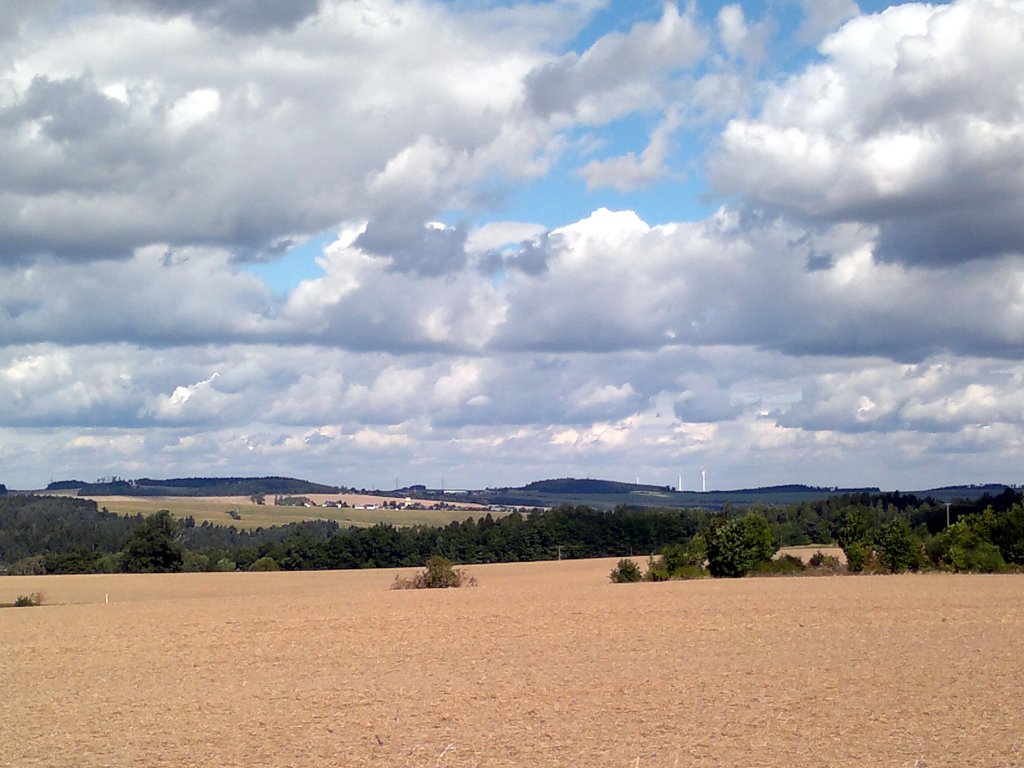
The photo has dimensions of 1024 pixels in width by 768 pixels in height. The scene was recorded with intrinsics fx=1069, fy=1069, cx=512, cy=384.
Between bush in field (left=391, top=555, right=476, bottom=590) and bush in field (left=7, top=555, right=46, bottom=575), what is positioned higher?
bush in field (left=391, top=555, right=476, bottom=590)

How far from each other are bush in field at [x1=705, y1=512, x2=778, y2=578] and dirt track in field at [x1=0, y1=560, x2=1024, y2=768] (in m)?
16.9

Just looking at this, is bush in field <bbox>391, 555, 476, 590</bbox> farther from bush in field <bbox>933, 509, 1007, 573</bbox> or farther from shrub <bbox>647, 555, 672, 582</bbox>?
bush in field <bbox>933, 509, 1007, 573</bbox>

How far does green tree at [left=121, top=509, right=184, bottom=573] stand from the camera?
98500mm

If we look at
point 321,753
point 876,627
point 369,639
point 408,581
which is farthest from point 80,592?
point 321,753

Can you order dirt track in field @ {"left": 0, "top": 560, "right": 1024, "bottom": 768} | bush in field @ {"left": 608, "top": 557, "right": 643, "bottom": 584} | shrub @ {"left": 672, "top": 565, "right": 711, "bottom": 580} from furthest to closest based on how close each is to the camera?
bush in field @ {"left": 608, "top": 557, "right": 643, "bottom": 584}, shrub @ {"left": 672, "top": 565, "right": 711, "bottom": 580}, dirt track in field @ {"left": 0, "top": 560, "right": 1024, "bottom": 768}

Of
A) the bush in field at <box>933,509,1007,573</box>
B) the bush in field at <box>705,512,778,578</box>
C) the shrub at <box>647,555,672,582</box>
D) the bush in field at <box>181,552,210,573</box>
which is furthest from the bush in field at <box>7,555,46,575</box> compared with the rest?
the bush in field at <box>933,509,1007,573</box>

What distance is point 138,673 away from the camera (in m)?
28.9

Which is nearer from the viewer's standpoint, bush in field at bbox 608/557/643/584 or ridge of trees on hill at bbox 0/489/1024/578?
ridge of trees on hill at bbox 0/489/1024/578

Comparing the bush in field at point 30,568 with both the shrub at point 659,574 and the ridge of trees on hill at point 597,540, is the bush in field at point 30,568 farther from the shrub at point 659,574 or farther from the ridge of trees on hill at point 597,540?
the shrub at point 659,574

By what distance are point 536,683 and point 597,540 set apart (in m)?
100.0

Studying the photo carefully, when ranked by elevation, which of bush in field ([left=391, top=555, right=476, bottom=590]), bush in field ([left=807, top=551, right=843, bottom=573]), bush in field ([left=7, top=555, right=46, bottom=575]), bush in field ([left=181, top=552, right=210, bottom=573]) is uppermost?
bush in field ([left=807, top=551, right=843, bottom=573])

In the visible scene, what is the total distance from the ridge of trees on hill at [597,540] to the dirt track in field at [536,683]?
15757mm

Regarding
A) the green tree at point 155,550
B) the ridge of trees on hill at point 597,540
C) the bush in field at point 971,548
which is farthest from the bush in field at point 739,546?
the green tree at point 155,550

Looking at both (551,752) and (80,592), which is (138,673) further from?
(80,592)
